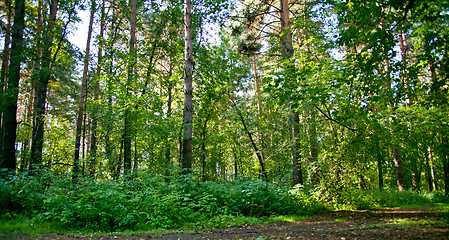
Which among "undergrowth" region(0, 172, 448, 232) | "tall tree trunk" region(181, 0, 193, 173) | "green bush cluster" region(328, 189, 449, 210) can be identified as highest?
"tall tree trunk" region(181, 0, 193, 173)

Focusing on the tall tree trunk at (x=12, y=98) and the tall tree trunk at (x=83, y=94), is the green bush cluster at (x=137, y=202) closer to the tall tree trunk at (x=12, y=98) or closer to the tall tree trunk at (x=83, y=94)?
the tall tree trunk at (x=12, y=98)

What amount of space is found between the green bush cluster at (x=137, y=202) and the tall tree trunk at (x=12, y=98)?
1340 mm

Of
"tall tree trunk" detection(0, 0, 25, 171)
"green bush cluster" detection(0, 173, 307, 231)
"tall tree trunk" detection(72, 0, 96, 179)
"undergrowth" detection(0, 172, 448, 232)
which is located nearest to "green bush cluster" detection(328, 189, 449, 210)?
"undergrowth" detection(0, 172, 448, 232)

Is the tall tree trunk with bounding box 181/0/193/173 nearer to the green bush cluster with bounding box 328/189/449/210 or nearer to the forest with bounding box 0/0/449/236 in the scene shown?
the forest with bounding box 0/0/449/236

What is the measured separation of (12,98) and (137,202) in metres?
5.70

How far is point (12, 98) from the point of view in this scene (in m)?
7.88

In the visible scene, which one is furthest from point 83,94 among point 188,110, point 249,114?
point 249,114

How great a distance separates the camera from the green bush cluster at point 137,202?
18.6ft

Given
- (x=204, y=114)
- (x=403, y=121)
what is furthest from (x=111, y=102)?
(x=403, y=121)

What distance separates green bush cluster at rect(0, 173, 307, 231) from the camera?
5.66 metres

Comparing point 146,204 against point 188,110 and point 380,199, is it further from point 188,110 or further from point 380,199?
point 380,199

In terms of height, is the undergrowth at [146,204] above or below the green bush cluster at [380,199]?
above

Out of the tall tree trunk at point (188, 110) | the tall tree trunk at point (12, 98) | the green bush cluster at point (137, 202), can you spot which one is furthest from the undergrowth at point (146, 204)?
the tall tree trunk at point (12, 98)

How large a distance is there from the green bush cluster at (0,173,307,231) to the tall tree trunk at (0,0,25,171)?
1.34 metres
